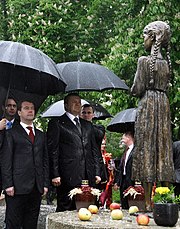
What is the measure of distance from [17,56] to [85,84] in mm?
1695

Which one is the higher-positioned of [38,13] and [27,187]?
[38,13]

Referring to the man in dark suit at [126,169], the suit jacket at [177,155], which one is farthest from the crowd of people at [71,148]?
the suit jacket at [177,155]

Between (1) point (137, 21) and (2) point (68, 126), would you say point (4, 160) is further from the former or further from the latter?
(1) point (137, 21)

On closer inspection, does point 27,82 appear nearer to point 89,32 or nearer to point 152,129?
point 152,129

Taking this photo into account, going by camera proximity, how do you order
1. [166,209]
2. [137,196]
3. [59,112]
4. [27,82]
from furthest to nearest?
[59,112] → [27,82] → [137,196] → [166,209]

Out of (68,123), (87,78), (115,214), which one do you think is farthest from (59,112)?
(115,214)

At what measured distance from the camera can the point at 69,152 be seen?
8.27m

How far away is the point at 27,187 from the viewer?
23.8ft

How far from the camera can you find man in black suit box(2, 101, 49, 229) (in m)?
7.21

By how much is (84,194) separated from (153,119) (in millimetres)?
1383

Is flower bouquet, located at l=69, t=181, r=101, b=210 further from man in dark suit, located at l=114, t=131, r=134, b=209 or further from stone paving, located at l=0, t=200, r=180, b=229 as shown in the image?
man in dark suit, located at l=114, t=131, r=134, b=209

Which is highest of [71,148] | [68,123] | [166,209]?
[68,123]

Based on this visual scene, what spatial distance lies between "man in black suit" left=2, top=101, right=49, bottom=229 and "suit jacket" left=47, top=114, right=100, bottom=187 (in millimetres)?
556

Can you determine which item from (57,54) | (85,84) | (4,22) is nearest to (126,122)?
(85,84)
